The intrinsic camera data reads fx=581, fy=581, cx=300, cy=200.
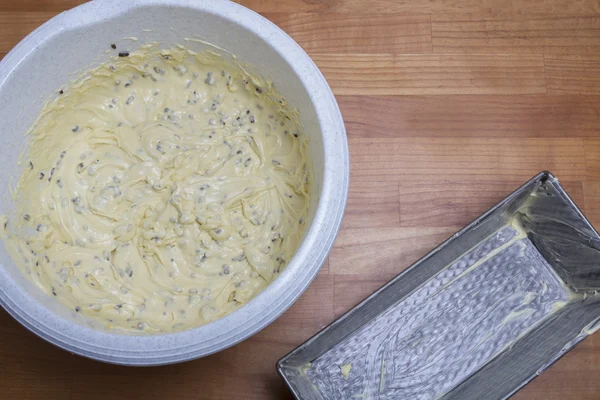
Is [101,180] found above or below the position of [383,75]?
below

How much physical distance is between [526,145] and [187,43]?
79cm

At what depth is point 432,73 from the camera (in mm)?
1351

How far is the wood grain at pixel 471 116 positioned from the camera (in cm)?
132

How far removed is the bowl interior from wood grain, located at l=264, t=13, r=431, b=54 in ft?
1.24

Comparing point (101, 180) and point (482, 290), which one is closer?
point (101, 180)

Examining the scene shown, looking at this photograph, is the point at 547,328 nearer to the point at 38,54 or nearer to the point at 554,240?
the point at 554,240

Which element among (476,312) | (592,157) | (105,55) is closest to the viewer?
(105,55)

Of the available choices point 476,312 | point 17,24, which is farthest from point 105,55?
point 476,312

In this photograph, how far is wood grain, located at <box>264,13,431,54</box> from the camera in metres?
1.35

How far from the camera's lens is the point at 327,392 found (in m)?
1.18

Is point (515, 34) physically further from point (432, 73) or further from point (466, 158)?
point (466, 158)

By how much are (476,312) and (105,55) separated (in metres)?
0.89

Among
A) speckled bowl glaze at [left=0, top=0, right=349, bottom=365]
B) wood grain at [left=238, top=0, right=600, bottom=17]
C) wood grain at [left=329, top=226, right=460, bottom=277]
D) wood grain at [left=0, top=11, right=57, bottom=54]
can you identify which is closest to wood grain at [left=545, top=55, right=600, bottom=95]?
wood grain at [left=238, top=0, right=600, bottom=17]

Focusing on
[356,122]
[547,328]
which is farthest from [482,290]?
[356,122]
